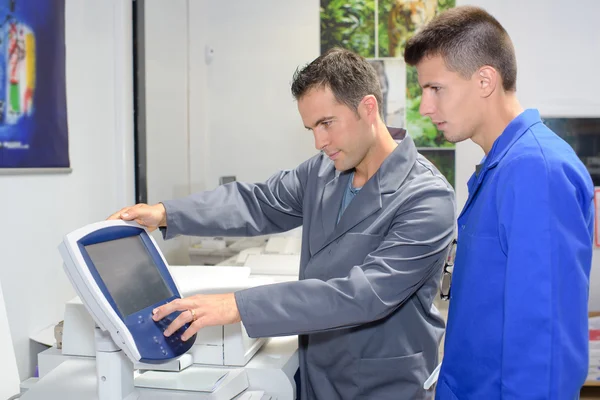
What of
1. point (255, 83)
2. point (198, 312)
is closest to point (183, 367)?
point (198, 312)

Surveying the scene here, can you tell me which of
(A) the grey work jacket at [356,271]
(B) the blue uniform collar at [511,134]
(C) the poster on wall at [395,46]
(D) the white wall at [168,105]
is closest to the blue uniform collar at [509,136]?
(B) the blue uniform collar at [511,134]

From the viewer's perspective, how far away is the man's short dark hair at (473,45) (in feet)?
3.39

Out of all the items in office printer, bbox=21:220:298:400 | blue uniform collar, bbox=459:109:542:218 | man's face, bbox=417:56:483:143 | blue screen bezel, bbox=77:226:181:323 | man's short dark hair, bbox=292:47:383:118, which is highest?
man's short dark hair, bbox=292:47:383:118

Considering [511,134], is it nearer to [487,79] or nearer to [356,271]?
[487,79]

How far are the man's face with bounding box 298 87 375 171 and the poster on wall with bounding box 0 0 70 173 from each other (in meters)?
0.96

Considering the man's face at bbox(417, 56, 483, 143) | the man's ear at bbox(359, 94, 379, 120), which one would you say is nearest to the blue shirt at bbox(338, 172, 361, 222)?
the man's ear at bbox(359, 94, 379, 120)

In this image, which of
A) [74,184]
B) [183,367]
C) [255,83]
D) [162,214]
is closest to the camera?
[183,367]

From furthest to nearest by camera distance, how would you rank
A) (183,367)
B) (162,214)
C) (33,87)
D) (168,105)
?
(168,105) < (33,87) < (162,214) < (183,367)

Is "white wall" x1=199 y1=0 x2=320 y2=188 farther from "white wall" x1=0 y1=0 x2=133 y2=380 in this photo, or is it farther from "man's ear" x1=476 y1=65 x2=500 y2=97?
"man's ear" x1=476 y1=65 x2=500 y2=97

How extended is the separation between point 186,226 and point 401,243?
58cm

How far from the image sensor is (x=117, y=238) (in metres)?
1.15

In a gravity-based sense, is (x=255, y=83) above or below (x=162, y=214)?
above

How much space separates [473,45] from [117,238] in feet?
2.60

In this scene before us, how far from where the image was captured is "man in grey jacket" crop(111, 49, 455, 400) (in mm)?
1182
